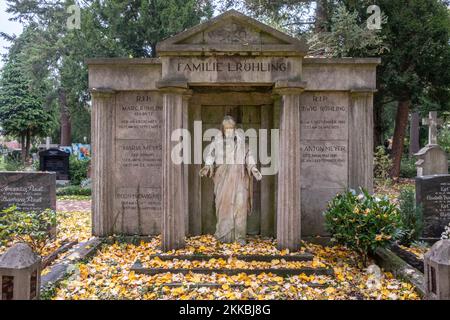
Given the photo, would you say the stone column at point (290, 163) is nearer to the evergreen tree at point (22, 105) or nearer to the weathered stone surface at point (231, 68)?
the weathered stone surface at point (231, 68)

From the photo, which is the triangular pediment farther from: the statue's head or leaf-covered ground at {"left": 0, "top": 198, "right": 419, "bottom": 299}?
leaf-covered ground at {"left": 0, "top": 198, "right": 419, "bottom": 299}

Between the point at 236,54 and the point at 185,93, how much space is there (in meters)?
1.07

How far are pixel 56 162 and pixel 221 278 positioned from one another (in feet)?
52.1

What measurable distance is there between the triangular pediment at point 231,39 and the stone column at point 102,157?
74.6 inches

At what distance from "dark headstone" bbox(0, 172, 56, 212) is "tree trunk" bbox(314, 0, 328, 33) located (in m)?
14.0

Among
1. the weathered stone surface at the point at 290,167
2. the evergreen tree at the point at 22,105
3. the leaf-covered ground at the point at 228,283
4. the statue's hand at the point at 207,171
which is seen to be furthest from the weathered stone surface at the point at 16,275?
the evergreen tree at the point at 22,105

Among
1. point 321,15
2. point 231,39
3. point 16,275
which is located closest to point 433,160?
point 321,15

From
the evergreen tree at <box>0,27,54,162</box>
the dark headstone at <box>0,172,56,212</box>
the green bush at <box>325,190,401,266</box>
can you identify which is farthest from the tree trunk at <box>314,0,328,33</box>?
the evergreen tree at <box>0,27,54,162</box>

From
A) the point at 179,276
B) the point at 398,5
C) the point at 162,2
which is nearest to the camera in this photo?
the point at 179,276

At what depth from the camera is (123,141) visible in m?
7.43

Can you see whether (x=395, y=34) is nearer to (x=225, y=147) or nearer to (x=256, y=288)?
(x=225, y=147)

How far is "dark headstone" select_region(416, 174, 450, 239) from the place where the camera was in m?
7.54

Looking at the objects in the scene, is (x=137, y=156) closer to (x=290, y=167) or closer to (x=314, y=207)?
(x=290, y=167)
